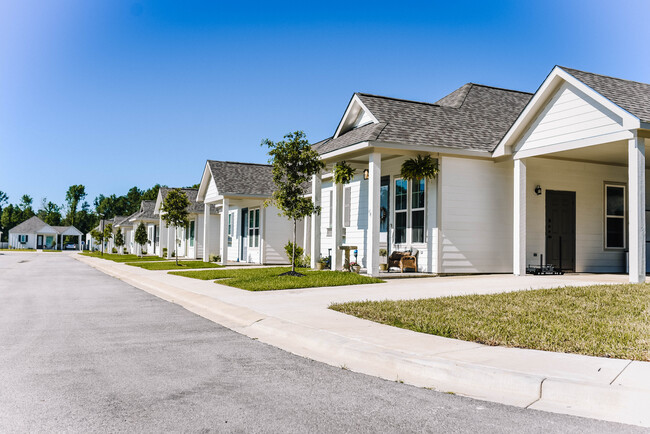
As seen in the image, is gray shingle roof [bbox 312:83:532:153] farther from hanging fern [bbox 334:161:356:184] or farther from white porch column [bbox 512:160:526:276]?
white porch column [bbox 512:160:526:276]

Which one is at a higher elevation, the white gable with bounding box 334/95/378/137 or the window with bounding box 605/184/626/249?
the white gable with bounding box 334/95/378/137

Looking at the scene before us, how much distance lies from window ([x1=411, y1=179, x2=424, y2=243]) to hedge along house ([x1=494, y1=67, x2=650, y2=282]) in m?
2.52

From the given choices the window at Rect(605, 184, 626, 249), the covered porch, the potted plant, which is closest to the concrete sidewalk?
the covered porch

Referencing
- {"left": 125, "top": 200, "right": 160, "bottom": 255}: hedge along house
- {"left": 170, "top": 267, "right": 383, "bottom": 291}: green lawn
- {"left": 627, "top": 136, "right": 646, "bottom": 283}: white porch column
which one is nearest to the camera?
{"left": 627, "top": 136, "right": 646, "bottom": 283}: white porch column

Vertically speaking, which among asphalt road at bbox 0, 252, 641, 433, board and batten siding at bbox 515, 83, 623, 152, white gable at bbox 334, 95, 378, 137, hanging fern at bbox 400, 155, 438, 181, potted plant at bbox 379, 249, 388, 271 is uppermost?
white gable at bbox 334, 95, 378, 137

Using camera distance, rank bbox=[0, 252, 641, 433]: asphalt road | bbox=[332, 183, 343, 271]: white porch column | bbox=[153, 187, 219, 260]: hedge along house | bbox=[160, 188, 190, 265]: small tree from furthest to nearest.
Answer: bbox=[153, 187, 219, 260]: hedge along house < bbox=[160, 188, 190, 265]: small tree < bbox=[332, 183, 343, 271]: white porch column < bbox=[0, 252, 641, 433]: asphalt road

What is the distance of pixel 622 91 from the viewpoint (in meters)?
13.4

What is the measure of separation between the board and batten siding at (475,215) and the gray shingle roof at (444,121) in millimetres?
748

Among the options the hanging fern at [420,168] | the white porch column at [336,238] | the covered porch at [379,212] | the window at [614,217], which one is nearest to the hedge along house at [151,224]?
the covered porch at [379,212]

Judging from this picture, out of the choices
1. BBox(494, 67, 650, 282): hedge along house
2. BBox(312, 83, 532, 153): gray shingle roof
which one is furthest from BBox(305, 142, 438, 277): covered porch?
BBox(494, 67, 650, 282): hedge along house

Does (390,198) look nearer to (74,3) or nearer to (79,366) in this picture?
(74,3)

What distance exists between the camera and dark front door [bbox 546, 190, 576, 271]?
16609 millimetres

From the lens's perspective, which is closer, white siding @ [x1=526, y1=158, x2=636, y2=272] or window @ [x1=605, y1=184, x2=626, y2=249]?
white siding @ [x1=526, y1=158, x2=636, y2=272]

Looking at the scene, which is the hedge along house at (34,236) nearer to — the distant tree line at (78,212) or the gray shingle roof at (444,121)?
the distant tree line at (78,212)
